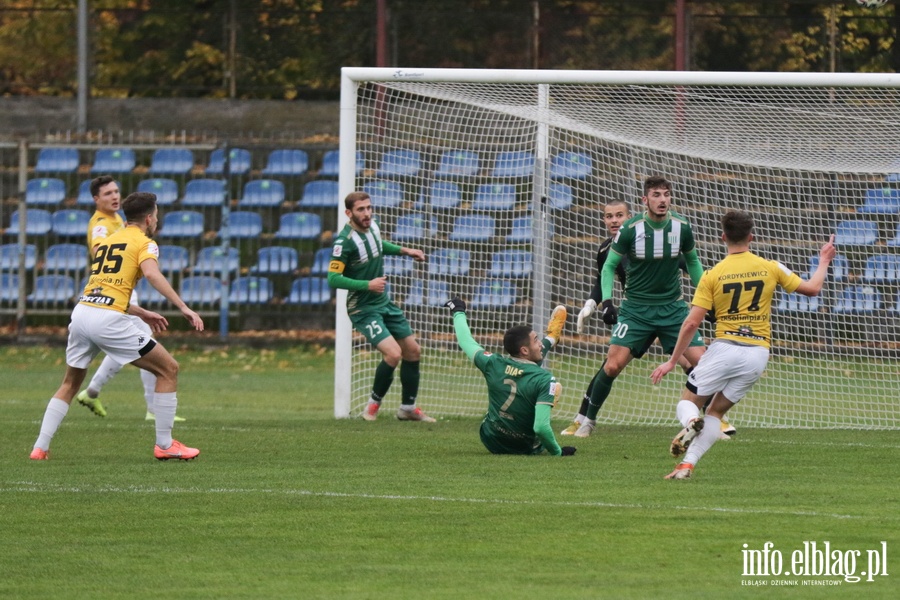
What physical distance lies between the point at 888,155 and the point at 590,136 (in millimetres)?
2916

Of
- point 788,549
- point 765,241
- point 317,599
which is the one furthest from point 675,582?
point 765,241

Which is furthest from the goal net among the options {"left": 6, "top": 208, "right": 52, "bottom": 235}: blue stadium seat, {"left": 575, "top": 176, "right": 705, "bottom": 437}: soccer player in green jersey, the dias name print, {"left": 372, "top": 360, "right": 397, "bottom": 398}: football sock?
{"left": 6, "top": 208, "right": 52, "bottom": 235}: blue stadium seat

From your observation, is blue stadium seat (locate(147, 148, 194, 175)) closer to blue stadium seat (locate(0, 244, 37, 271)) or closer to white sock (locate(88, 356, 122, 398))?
blue stadium seat (locate(0, 244, 37, 271))

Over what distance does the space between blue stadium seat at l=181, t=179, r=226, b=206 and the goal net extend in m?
7.21

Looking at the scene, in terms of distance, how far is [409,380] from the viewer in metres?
12.6

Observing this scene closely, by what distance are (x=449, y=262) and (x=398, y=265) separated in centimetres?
213

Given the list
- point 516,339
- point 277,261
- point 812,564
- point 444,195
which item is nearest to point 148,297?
point 277,261

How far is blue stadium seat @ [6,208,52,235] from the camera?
22.5m

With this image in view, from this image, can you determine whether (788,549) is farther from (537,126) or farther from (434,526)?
(537,126)

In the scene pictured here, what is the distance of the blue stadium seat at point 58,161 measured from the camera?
75.1 ft

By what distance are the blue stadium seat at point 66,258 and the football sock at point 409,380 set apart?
10.9 m

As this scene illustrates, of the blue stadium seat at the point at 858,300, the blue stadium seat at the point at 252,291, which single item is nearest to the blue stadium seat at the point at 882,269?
the blue stadium seat at the point at 858,300

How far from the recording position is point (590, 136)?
13.8m

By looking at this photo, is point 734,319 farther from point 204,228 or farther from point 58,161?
point 58,161
